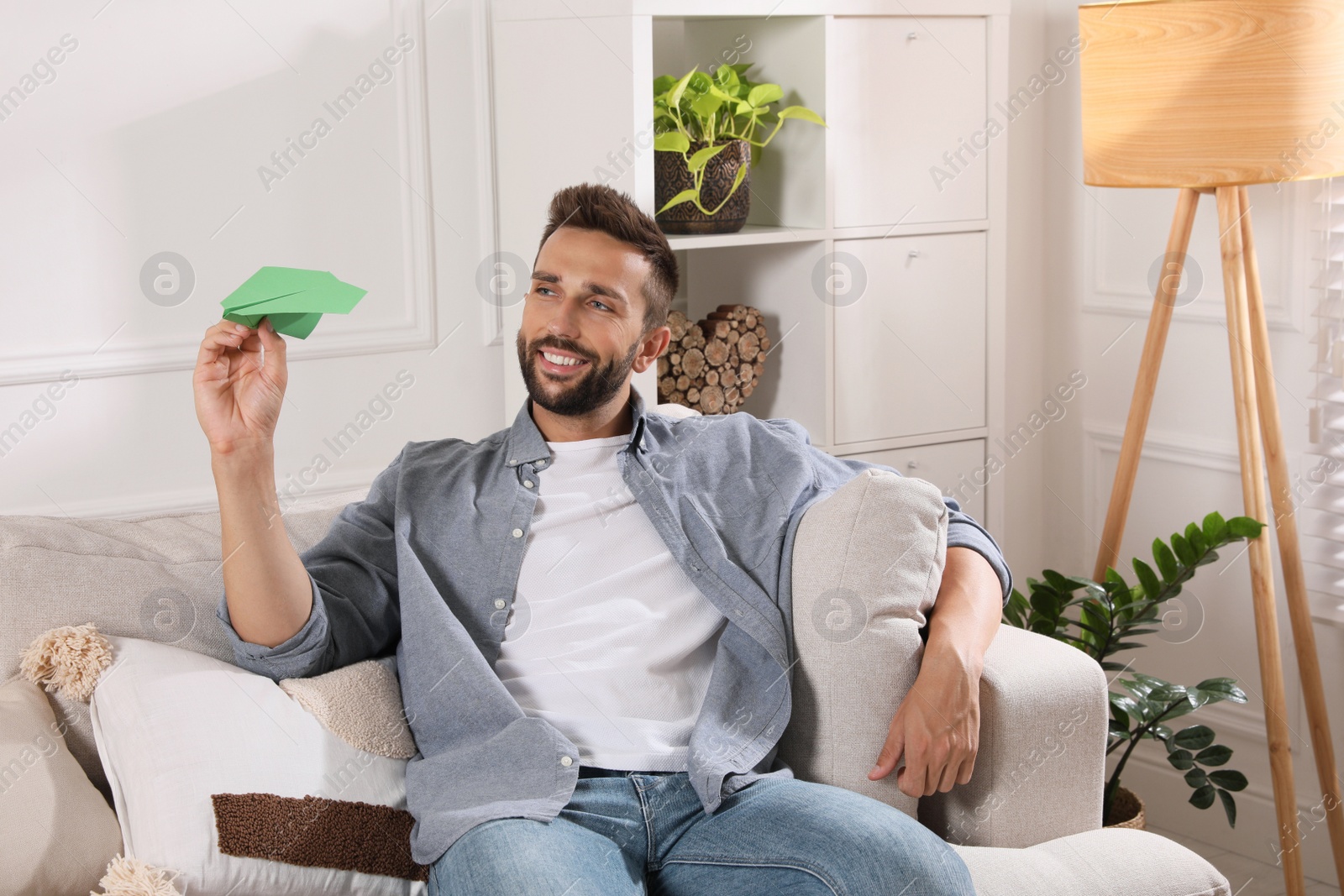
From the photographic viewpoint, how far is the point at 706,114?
7.94 feet

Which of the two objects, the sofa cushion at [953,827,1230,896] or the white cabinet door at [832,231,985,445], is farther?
the white cabinet door at [832,231,985,445]

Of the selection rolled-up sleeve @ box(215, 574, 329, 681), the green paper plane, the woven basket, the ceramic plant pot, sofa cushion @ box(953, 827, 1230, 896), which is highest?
Result: the ceramic plant pot

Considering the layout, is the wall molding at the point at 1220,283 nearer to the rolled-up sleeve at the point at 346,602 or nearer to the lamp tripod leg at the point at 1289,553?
the lamp tripod leg at the point at 1289,553

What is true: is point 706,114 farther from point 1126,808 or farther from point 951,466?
point 1126,808

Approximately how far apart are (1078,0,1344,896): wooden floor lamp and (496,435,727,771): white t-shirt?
3.72 ft

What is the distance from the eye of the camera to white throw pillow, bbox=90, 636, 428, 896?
1359 mm

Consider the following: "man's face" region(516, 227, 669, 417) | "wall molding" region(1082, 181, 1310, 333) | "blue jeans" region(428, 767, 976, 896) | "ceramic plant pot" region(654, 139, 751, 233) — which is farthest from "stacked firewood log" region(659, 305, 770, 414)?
"blue jeans" region(428, 767, 976, 896)

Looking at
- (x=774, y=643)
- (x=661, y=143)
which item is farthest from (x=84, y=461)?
(x=774, y=643)

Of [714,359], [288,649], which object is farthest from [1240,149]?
[288,649]

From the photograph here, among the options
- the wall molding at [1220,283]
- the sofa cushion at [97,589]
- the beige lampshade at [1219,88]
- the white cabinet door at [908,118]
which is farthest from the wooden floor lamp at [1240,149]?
the sofa cushion at [97,589]

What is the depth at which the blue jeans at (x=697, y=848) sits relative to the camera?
1.36m

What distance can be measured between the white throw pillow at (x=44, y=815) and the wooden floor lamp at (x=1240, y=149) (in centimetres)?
185

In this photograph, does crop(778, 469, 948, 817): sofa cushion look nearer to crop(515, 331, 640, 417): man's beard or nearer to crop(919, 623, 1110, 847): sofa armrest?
crop(919, 623, 1110, 847): sofa armrest

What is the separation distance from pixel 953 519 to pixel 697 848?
643 mm
